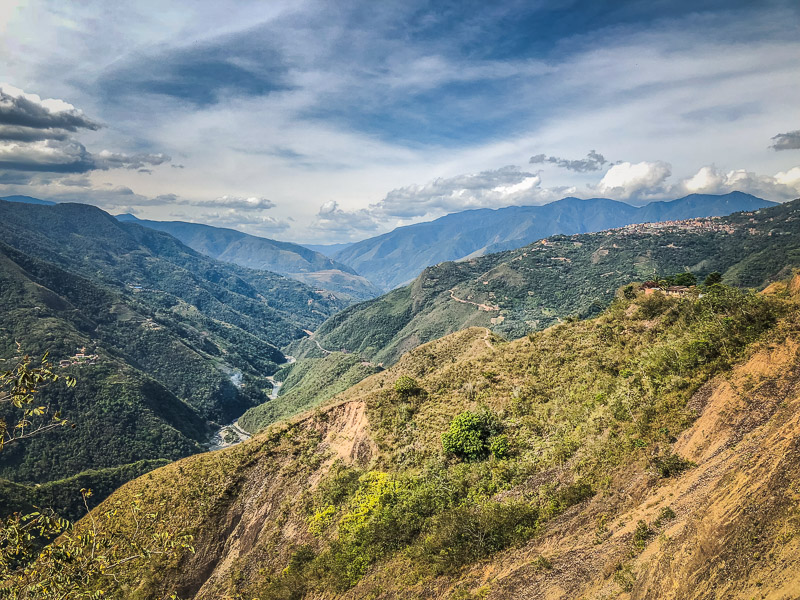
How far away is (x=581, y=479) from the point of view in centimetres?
1670

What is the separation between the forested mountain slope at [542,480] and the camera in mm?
10852

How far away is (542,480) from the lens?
18609mm

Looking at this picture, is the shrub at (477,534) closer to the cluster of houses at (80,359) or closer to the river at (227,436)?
the river at (227,436)

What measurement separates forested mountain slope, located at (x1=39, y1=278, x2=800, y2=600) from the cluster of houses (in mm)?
140299

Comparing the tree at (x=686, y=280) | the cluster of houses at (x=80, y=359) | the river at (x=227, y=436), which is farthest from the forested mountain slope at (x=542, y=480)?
the cluster of houses at (x=80, y=359)

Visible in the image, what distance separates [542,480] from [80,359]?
17995cm

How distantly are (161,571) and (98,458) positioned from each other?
405ft

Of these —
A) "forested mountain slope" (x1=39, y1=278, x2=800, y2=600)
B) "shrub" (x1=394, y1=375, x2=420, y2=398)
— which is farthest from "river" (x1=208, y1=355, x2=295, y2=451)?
"shrub" (x1=394, y1=375, x2=420, y2=398)

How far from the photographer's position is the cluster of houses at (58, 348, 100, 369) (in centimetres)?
13834

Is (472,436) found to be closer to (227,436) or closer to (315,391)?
(315,391)

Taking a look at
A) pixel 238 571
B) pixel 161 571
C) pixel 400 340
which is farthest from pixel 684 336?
pixel 400 340

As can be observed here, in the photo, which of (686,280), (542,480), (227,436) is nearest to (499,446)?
(542,480)

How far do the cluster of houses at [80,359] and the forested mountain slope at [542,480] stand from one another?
140 m

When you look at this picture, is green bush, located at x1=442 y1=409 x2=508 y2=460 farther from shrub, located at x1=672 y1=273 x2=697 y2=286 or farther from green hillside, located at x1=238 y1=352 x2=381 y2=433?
green hillside, located at x1=238 y1=352 x2=381 y2=433
